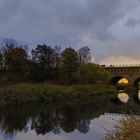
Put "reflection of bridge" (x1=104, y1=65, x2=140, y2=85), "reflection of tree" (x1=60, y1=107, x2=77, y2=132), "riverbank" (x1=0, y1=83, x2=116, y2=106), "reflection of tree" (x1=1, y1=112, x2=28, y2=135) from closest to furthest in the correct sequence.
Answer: "reflection of tree" (x1=1, y1=112, x2=28, y2=135) < "reflection of tree" (x1=60, y1=107, x2=77, y2=132) < "riverbank" (x1=0, y1=83, x2=116, y2=106) < "reflection of bridge" (x1=104, y1=65, x2=140, y2=85)

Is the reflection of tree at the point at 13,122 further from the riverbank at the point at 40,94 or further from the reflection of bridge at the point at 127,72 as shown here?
the reflection of bridge at the point at 127,72

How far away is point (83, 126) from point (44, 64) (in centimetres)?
5393

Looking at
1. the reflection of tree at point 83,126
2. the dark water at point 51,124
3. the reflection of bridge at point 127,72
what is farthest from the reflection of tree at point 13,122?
the reflection of bridge at point 127,72

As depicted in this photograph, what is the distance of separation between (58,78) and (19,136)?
179 ft

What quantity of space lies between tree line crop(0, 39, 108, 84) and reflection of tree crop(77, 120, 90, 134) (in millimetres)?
40749

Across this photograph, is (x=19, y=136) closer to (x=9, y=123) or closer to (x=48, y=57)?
(x=9, y=123)

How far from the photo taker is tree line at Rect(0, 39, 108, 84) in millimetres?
68250

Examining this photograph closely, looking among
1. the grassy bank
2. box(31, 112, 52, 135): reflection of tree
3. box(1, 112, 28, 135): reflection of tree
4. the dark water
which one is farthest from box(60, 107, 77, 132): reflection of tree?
the grassy bank

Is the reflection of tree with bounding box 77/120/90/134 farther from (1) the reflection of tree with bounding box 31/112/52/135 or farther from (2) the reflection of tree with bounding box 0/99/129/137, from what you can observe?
(1) the reflection of tree with bounding box 31/112/52/135

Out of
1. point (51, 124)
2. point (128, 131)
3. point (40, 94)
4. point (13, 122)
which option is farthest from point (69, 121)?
point (40, 94)

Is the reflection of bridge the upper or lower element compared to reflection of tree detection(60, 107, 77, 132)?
upper

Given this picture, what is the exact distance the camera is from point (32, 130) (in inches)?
887

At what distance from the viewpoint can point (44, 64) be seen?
252 feet

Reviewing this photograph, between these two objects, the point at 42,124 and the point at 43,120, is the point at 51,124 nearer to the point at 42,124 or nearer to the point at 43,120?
the point at 42,124
